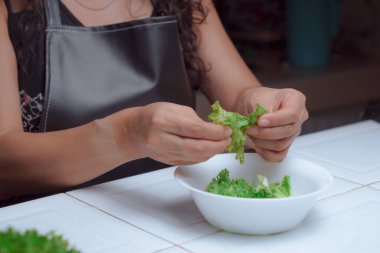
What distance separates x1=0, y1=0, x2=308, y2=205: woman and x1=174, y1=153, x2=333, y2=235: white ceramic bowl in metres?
0.03

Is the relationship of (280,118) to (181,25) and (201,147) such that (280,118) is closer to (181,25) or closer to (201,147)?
(201,147)

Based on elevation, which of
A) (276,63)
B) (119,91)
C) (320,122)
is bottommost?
(320,122)

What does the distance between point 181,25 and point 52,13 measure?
299mm

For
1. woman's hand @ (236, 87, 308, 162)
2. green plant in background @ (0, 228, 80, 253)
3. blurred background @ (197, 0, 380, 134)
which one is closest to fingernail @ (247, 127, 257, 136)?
woman's hand @ (236, 87, 308, 162)

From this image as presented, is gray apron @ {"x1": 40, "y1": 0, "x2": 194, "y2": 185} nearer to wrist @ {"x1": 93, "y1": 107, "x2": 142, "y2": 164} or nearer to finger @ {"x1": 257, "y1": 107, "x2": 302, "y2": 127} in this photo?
wrist @ {"x1": 93, "y1": 107, "x2": 142, "y2": 164}

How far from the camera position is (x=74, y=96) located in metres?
1.29

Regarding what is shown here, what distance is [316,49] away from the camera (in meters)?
2.67

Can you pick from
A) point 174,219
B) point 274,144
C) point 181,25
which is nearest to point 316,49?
point 181,25

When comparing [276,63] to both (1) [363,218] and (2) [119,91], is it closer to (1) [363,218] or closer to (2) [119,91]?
(2) [119,91]

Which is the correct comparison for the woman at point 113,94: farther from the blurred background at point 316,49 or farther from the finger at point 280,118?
the blurred background at point 316,49

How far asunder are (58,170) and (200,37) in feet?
1.79

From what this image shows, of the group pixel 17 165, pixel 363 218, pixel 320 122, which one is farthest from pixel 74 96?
pixel 320 122

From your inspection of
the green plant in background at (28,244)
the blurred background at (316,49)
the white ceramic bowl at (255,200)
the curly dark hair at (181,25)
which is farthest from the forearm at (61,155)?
the blurred background at (316,49)

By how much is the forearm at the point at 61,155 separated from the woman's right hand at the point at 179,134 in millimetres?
94
